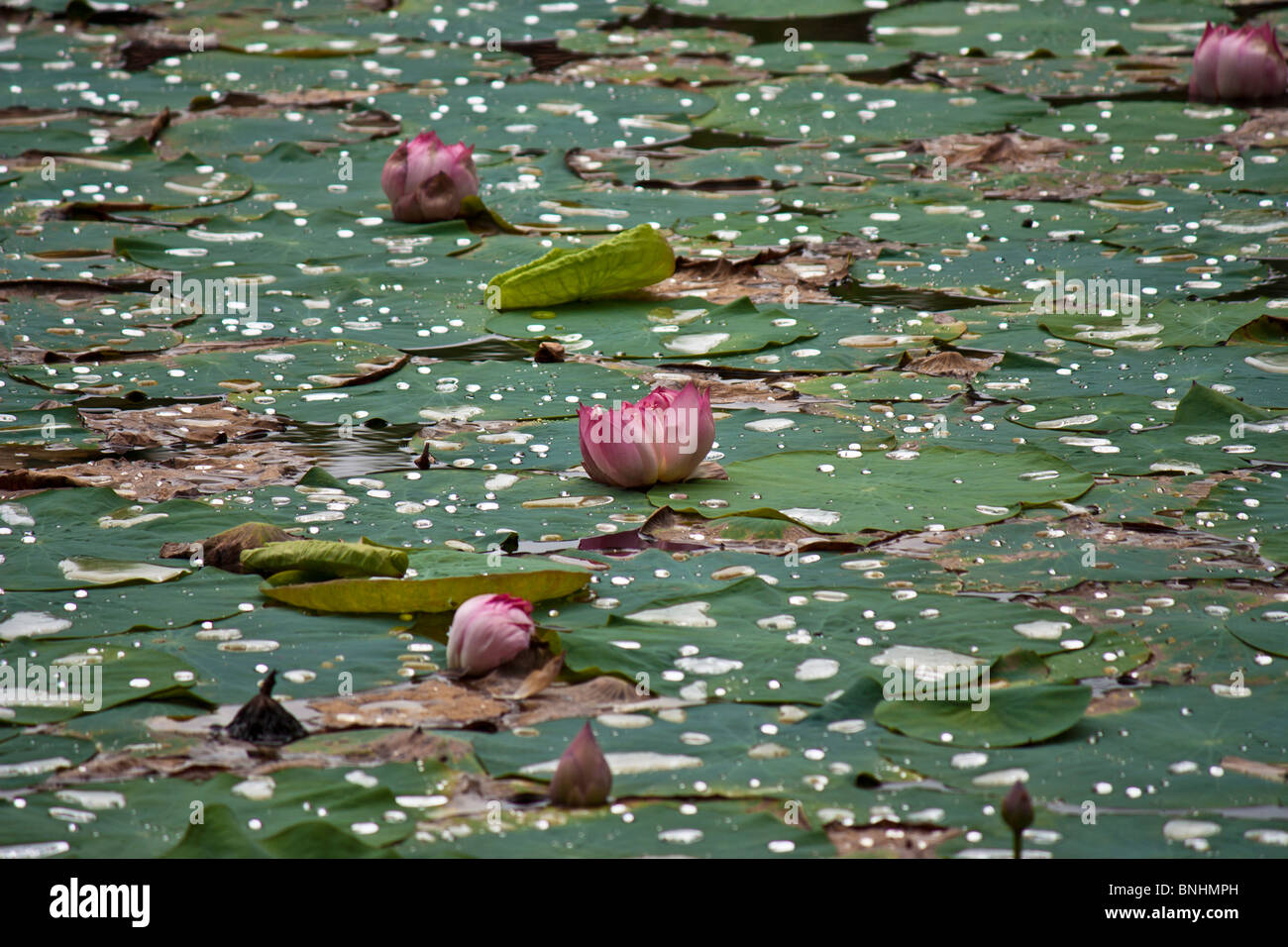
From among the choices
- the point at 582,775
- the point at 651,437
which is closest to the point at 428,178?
the point at 651,437

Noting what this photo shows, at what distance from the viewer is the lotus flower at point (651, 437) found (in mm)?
2795

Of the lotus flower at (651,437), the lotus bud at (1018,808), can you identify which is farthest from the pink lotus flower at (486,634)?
the lotus bud at (1018,808)

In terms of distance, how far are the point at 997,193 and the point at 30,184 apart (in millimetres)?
3144

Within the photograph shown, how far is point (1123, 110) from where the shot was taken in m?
5.54

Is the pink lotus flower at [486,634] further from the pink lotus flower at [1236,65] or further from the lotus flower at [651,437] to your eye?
the pink lotus flower at [1236,65]

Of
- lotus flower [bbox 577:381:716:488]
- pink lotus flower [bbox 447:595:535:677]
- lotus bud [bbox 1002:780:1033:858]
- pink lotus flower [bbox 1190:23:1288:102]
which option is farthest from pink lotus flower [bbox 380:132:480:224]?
lotus bud [bbox 1002:780:1033:858]

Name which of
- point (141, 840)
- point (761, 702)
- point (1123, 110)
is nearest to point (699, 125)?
point (1123, 110)

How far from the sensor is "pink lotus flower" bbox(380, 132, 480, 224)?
449 cm

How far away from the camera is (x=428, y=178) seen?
Answer: 4.48 metres

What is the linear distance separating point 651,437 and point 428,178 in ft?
6.45

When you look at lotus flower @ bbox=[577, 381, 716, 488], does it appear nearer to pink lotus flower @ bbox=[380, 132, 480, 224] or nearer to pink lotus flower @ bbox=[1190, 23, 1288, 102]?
pink lotus flower @ bbox=[380, 132, 480, 224]

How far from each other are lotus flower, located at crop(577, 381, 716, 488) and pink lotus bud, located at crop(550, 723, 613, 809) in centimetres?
102
